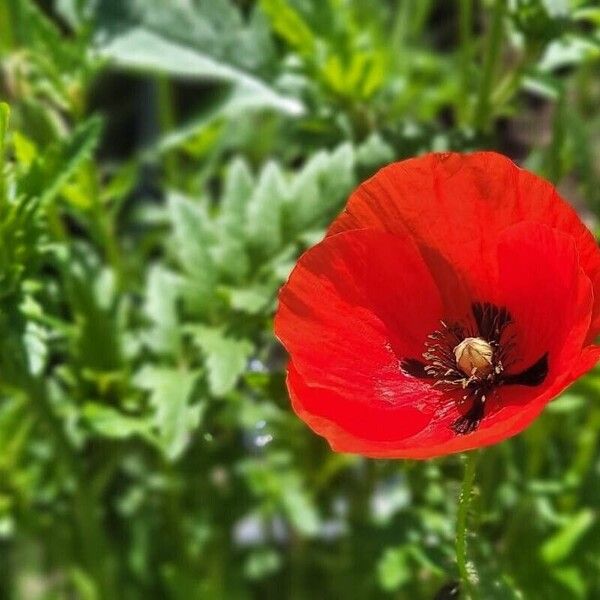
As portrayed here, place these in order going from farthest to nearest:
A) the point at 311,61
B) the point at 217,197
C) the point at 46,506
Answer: the point at 217,197 → the point at 46,506 → the point at 311,61

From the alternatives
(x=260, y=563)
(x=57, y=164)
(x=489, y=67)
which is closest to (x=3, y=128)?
(x=57, y=164)

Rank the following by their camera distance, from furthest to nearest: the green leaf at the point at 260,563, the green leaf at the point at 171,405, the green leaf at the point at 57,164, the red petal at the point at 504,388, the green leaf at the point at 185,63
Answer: the green leaf at the point at 260,563 < the green leaf at the point at 185,63 < the green leaf at the point at 171,405 < the green leaf at the point at 57,164 < the red petal at the point at 504,388

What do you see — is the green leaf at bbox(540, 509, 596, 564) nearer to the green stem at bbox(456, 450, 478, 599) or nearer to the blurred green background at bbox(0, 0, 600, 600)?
the blurred green background at bbox(0, 0, 600, 600)

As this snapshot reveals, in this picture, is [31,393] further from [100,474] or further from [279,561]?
[279,561]

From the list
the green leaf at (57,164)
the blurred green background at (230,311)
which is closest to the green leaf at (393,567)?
the blurred green background at (230,311)

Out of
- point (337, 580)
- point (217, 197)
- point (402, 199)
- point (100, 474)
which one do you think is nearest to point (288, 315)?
point (402, 199)

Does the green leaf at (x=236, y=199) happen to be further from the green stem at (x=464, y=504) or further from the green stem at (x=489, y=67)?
the green stem at (x=464, y=504)

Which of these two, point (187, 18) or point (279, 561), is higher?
point (187, 18)

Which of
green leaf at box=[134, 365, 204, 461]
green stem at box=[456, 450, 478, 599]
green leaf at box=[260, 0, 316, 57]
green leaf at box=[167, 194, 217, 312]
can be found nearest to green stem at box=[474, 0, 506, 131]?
green leaf at box=[260, 0, 316, 57]
